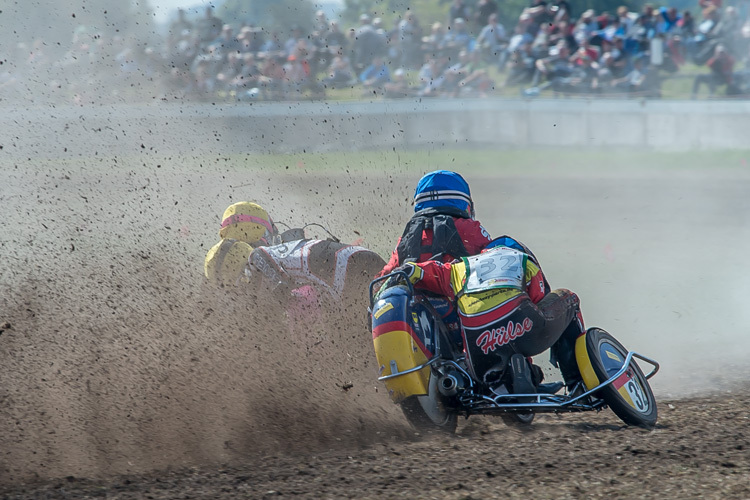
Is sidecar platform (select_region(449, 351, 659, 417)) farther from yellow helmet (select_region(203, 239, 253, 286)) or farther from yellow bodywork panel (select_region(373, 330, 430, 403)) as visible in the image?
yellow helmet (select_region(203, 239, 253, 286))

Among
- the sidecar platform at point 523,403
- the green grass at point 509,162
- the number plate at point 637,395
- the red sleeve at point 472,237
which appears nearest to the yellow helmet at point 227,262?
the red sleeve at point 472,237

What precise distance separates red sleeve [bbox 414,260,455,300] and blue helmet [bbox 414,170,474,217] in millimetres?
742

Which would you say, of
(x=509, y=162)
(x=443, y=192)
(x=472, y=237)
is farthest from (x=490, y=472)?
(x=509, y=162)

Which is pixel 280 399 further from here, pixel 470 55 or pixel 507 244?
pixel 470 55

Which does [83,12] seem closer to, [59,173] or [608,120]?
[59,173]

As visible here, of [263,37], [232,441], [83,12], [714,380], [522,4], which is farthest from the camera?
[522,4]

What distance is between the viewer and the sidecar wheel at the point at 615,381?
505cm

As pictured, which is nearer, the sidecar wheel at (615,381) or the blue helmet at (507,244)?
the sidecar wheel at (615,381)

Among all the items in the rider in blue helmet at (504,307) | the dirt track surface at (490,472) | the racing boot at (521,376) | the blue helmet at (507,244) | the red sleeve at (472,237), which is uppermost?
the red sleeve at (472,237)

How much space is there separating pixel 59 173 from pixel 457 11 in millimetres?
9623

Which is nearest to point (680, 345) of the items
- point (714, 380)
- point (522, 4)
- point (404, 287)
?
point (714, 380)

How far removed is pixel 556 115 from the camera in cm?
1909

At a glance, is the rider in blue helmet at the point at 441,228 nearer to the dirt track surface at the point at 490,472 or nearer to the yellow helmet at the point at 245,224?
the dirt track surface at the point at 490,472

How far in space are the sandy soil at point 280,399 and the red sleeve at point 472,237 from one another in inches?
44.2
